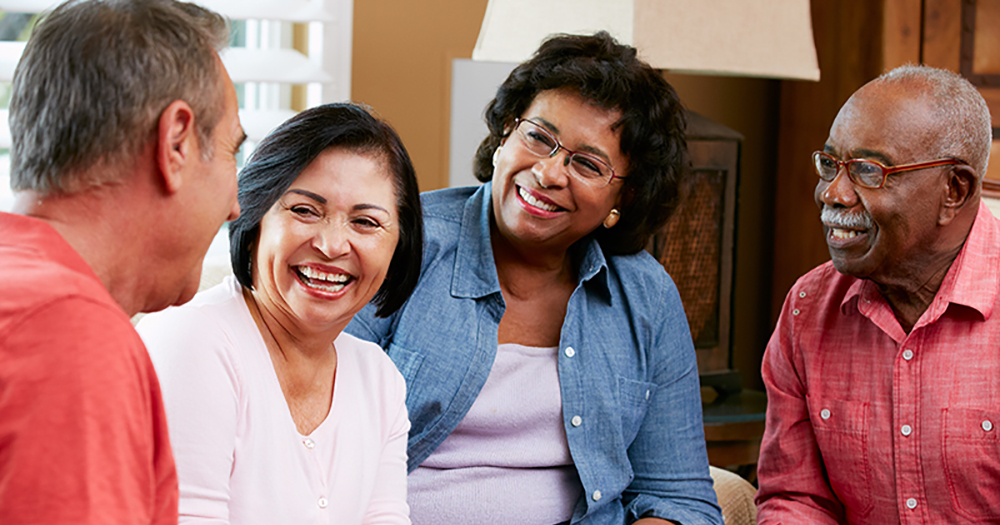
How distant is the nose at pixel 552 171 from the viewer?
5.15 feet

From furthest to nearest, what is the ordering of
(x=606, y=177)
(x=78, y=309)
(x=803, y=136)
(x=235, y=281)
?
(x=803, y=136) < (x=606, y=177) < (x=235, y=281) < (x=78, y=309)

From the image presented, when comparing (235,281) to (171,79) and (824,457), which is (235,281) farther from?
(824,457)

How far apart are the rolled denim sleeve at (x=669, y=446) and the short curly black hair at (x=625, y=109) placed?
0.57 ft

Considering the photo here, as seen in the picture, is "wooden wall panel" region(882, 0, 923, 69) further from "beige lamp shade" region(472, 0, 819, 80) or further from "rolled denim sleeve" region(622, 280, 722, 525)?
"rolled denim sleeve" region(622, 280, 722, 525)

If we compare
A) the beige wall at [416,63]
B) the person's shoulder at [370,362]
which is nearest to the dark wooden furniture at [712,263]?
the beige wall at [416,63]

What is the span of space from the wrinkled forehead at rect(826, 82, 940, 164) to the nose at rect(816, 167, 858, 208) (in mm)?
33

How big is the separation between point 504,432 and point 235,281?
525 mm

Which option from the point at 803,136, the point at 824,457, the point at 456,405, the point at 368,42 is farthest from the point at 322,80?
the point at 803,136

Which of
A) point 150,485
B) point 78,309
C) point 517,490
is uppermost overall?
point 78,309

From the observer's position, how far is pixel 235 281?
1304 mm

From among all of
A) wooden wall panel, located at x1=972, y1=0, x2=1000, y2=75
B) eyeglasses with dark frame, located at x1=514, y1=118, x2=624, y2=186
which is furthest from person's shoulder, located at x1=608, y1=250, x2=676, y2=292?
wooden wall panel, located at x1=972, y1=0, x2=1000, y2=75

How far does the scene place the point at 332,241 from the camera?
1.23 metres

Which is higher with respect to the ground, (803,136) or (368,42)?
(368,42)

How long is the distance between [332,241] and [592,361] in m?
0.58
